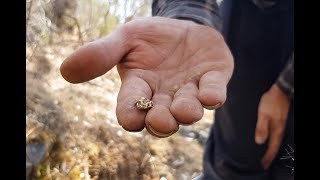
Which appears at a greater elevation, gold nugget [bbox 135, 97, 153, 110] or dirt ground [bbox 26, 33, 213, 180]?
gold nugget [bbox 135, 97, 153, 110]

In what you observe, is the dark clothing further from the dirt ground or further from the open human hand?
the dirt ground

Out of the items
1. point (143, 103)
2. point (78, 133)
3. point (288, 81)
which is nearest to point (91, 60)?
point (143, 103)

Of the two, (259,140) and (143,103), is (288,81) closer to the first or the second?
(259,140)

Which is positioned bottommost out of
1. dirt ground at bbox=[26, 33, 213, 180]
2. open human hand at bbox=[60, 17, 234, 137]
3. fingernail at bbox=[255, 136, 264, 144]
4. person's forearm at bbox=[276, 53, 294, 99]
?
fingernail at bbox=[255, 136, 264, 144]

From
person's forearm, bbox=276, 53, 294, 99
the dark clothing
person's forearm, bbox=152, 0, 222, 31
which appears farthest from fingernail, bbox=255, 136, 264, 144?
person's forearm, bbox=152, 0, 222, 31

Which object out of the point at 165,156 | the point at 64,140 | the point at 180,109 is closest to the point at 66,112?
the point at 64,140

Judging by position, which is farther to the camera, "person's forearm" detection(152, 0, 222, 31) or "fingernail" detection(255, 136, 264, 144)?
"fingernail" detection(255, 136, 264, 144)

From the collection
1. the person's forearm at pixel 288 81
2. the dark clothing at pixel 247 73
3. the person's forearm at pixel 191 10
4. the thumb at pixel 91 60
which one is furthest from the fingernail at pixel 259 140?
the thumb at pixel 91 60
